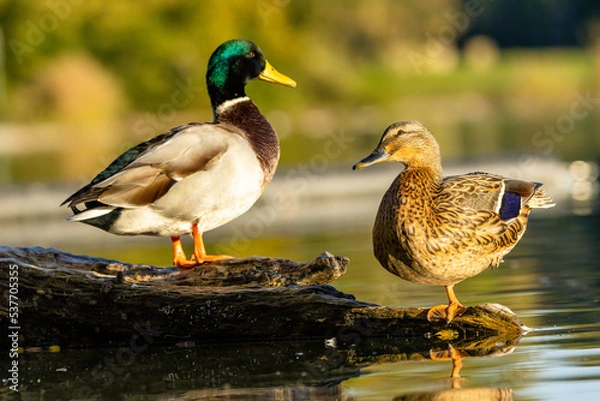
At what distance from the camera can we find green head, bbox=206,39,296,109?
7.77 metres

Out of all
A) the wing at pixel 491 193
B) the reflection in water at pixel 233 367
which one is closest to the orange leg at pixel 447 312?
the reflection in water at pixel 233 367

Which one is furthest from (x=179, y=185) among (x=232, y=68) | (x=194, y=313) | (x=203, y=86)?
(x=203, y=86)

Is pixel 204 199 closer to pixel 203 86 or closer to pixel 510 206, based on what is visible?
pixel 510 206

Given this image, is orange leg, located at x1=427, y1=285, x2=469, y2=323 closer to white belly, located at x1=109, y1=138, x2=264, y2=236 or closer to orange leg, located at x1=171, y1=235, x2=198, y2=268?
→ white belly, located at x1=109, y1=138, x2=264, y2=236

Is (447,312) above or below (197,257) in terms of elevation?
below

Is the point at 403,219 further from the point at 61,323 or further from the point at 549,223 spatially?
the point at 549,223

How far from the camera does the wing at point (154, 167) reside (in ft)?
22.4

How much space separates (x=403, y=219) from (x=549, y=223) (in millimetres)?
6447

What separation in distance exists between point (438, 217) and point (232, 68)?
204 centimetres

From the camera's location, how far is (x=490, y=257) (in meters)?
6.45

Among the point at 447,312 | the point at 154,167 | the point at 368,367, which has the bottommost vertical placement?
the point at 368,367

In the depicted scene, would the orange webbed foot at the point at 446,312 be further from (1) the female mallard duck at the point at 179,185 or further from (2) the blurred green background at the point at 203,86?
(2) the blurred green background at the point at 203,86

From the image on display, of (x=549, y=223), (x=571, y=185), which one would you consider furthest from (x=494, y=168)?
(x=549, y=223)

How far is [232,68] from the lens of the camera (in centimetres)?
781
